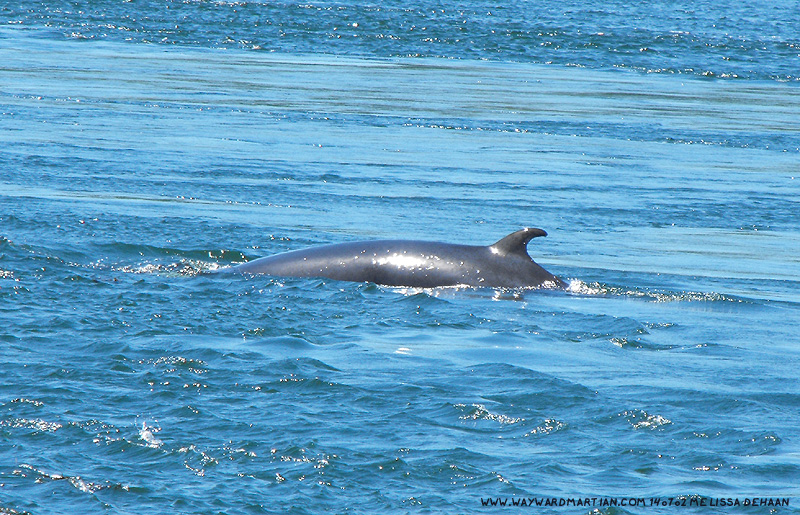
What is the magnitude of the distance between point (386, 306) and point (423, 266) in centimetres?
87

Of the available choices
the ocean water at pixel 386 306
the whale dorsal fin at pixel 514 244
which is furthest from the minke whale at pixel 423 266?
the ocean water at pixel 386 306

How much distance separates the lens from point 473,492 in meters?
5.64

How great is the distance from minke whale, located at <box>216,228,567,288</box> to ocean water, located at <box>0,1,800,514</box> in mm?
211

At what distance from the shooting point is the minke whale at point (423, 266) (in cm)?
995

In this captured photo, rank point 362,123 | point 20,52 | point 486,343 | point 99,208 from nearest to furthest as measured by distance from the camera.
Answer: point 486,343 < point 99,208 < point 362,123 < point 20,52

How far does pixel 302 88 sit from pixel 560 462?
20.6 metres

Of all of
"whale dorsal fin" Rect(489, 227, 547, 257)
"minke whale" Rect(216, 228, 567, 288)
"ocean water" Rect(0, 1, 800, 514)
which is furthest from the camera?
"minke whale" Rect(216, 228, 567, 288)

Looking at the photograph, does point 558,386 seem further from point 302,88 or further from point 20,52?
point 20,52

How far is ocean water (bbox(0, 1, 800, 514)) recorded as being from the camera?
19.1ft

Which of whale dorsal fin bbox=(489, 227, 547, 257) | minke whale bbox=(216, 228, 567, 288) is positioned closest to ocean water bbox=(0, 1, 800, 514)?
minke whale bbox=(216, 228, 567, 288)

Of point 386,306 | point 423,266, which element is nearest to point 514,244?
point 423,266

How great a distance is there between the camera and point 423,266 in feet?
32.9

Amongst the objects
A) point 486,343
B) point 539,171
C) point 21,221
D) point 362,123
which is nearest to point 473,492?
point 486,343

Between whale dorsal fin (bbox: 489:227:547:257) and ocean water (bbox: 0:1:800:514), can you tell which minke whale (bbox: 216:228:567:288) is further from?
ocean water (bbox: 0:1:800:514)
